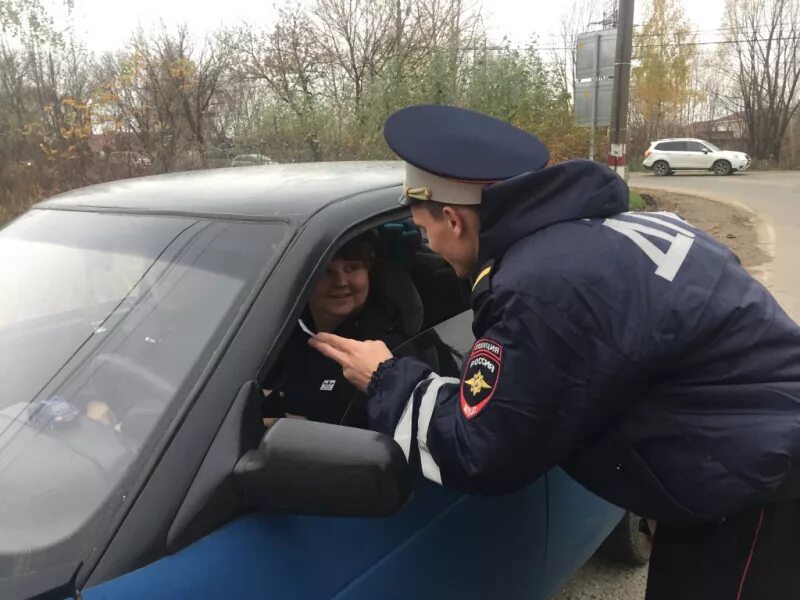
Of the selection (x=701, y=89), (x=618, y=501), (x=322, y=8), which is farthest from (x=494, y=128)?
(x=701, y=89)

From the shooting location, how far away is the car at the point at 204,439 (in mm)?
1129

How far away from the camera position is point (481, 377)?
1303 mm

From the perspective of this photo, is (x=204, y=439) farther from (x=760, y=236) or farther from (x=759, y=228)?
(x=759, y=228)

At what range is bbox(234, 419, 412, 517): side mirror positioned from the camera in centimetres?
117

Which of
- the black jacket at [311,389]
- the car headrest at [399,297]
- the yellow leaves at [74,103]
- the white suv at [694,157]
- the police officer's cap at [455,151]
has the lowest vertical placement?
the white suv at [694,157]

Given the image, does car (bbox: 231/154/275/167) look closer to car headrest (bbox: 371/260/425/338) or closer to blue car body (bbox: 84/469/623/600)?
car headrest (bbox: 371/260/425/338)

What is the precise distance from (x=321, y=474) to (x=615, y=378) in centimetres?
56

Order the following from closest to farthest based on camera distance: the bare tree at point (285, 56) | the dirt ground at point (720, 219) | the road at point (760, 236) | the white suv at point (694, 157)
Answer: the road at point (760, 236) < the dirt ground at point (720, 219) < the bare tree at point (285, 56) < the white suv at point (694, 157)

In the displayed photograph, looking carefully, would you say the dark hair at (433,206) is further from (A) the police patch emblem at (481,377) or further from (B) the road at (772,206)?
(B) the road at (772,206)

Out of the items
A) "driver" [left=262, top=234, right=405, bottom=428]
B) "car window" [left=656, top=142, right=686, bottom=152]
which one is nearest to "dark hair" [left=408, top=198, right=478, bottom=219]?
"driver" [left=262, top=234, right=405, bottom=428]

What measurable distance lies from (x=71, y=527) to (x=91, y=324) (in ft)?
1.96

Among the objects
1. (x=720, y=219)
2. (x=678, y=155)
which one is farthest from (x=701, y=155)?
(x=720, y=219)

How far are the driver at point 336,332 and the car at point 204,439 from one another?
18 centimetres

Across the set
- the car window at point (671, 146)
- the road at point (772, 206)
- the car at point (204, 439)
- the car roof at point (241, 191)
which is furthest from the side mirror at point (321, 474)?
the car window at point (671, 146)
